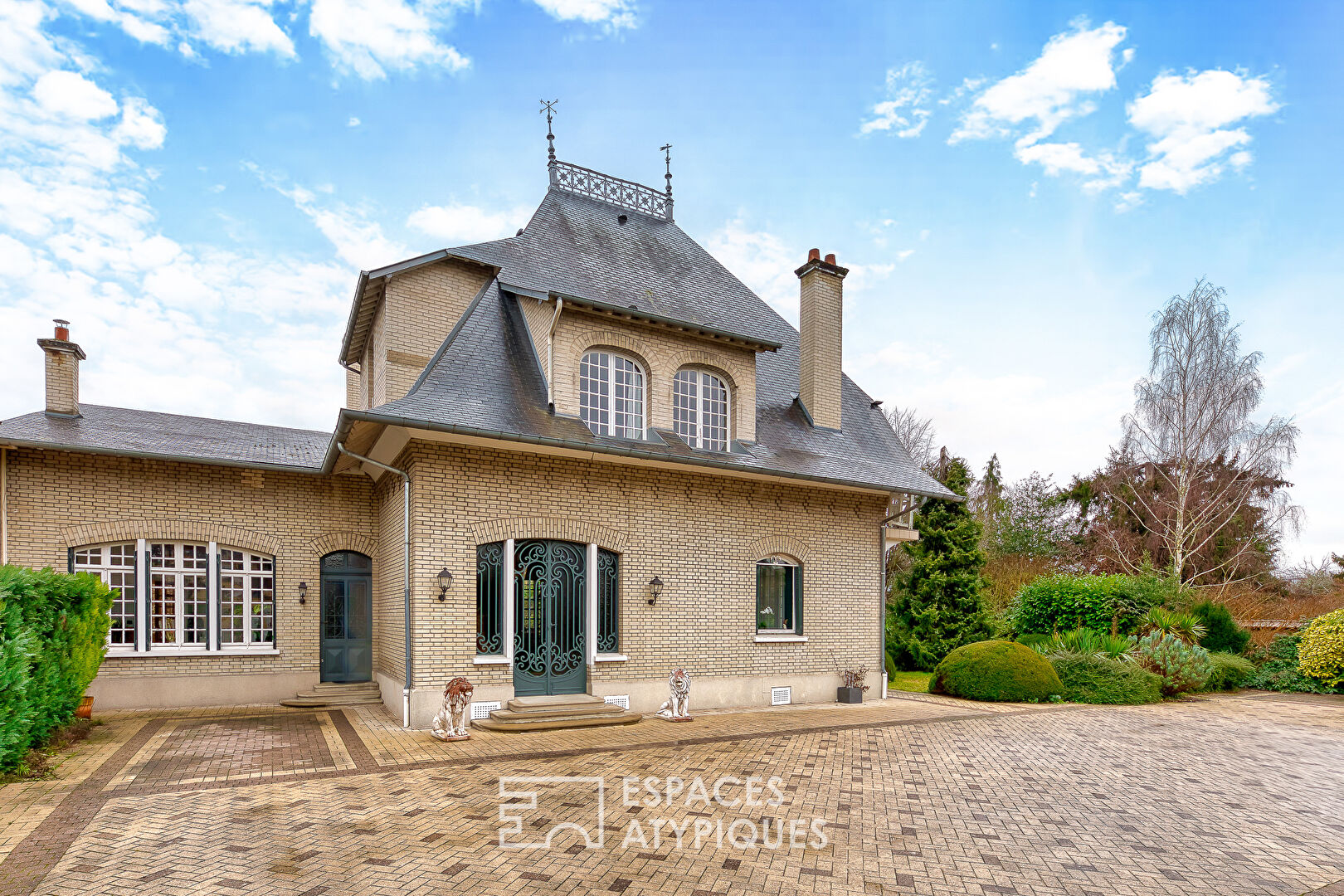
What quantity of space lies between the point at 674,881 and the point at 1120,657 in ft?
42.3

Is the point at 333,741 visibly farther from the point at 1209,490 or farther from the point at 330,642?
the point at 1209,490

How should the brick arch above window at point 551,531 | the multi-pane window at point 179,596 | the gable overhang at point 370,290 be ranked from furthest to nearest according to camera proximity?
the gable overhang at point 370,290 → the multi-pane window at point 179,596 → the brick arch above window at point 551,531

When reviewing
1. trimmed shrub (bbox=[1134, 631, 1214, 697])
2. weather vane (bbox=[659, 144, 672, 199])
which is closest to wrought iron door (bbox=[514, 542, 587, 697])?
weather vane (bbox=[659, 144, 672, 199])

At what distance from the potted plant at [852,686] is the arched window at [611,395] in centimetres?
581

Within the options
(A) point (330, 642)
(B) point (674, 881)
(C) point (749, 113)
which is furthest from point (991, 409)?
(B) point (674, 881)

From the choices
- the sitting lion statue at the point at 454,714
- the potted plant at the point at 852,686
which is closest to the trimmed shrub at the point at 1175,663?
the potted plant at the point at 852,686

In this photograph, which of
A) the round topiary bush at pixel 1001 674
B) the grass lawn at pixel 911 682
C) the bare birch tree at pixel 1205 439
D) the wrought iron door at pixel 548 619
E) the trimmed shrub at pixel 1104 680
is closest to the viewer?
the wrought iron door at pixel 548 619

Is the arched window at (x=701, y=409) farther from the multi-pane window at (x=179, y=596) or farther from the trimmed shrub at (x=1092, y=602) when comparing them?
the trimmed shrub at (x=1092, y=602)

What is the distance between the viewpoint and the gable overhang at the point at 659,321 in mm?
10656

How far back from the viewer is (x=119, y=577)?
10945 millimetres

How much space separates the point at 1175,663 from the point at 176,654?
18.1 metres

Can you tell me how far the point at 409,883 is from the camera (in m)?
4.37

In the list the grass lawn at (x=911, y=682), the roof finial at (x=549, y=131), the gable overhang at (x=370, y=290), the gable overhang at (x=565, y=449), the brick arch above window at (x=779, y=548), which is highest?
the roof finial at (x=549, y=131)

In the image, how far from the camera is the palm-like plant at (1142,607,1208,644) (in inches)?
602
